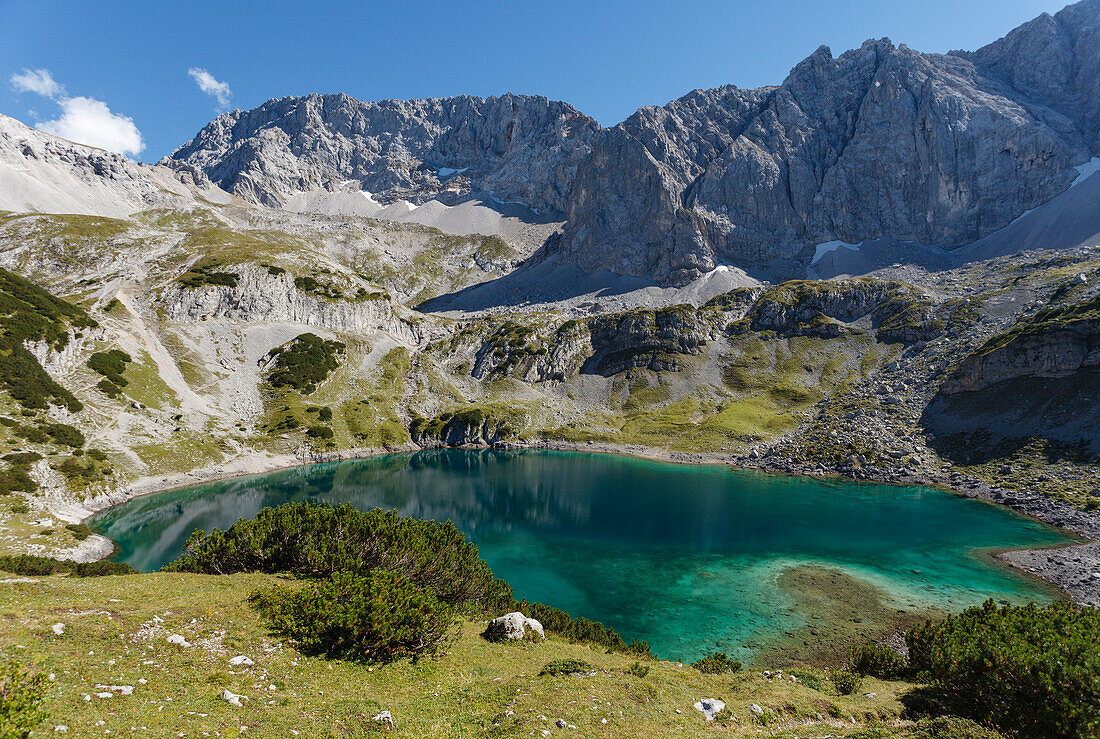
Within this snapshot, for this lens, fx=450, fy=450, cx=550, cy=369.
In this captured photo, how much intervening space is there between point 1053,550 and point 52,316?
543ft

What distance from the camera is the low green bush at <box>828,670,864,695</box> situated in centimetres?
1942

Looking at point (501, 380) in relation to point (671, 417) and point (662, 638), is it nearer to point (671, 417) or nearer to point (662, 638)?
point (671, 417)

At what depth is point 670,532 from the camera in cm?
6084

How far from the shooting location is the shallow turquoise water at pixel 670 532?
1604 inches

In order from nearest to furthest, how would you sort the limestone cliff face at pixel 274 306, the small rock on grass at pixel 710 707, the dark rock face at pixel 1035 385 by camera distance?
the small rock on grass at pixel 710 707 → the dark rock face at pixel 1035 385 → the limestone cliff face at pixel 274 306

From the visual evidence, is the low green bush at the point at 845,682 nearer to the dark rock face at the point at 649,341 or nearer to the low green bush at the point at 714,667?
the low green bush at the point at 714,667

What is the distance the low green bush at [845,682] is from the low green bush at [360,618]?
682 inches

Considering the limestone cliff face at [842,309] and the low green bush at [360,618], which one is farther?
the limestone cliff face at [842,309]

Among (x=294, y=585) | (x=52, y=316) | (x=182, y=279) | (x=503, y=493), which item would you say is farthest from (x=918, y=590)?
(x=182, y=279)

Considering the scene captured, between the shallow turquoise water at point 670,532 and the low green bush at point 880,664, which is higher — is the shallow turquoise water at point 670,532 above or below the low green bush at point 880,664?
below

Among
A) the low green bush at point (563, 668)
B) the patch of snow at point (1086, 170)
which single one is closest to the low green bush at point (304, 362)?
the low green bush at point (563, 668)

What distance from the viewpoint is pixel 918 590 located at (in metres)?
43.0

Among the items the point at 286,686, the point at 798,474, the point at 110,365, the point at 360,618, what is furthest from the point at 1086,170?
the point at 110,365

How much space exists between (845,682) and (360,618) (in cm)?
2083
